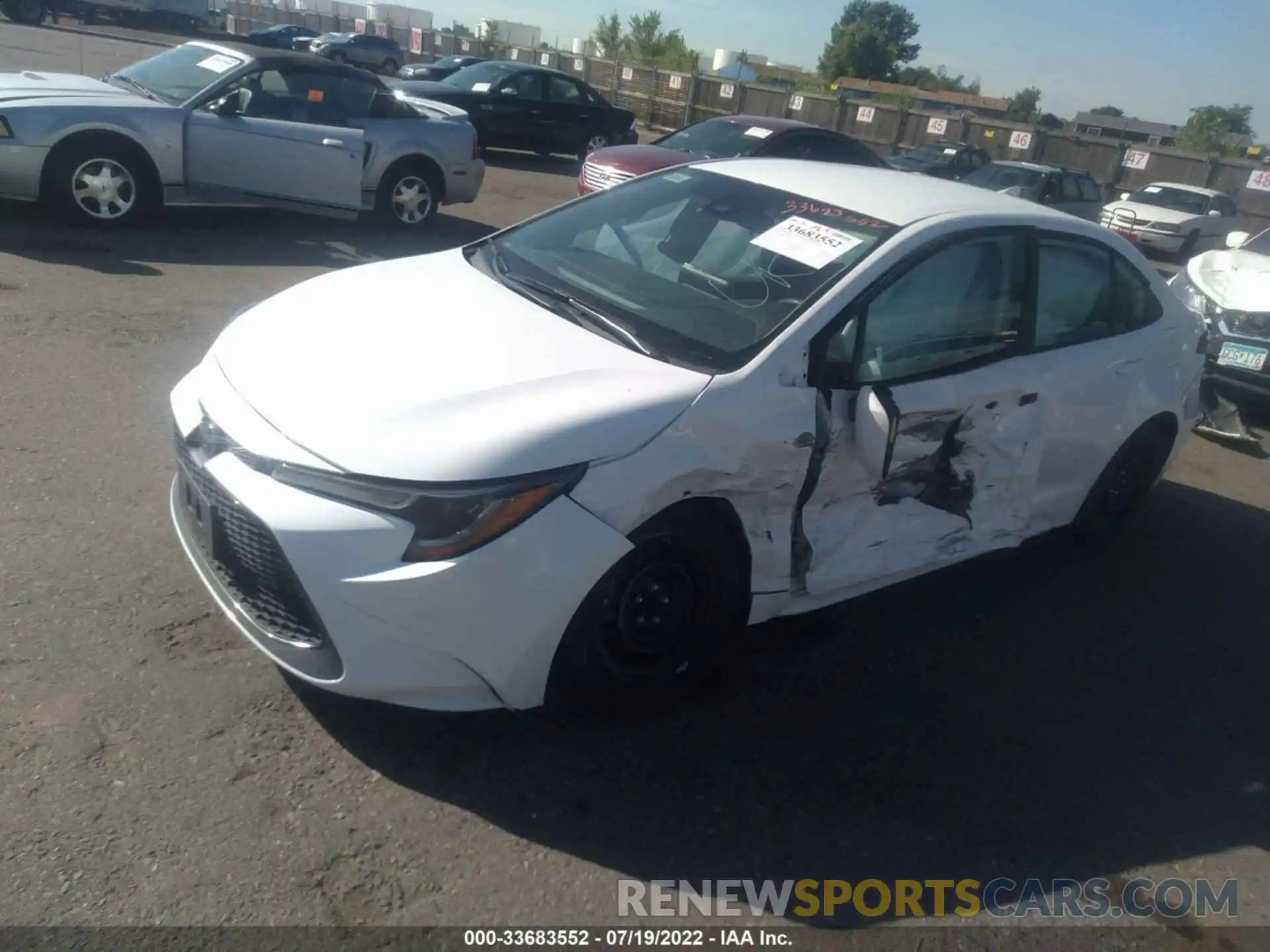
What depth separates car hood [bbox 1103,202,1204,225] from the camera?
739 inches

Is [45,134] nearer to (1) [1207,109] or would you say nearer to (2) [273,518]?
(2) [273,518]

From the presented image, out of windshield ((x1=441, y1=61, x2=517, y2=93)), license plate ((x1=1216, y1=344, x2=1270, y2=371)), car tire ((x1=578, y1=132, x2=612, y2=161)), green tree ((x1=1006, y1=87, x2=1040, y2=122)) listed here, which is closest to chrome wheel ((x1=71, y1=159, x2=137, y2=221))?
license plate ((x1=1216, y1=344, x2=1270, y2=371))

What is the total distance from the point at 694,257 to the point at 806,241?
419 millimetres

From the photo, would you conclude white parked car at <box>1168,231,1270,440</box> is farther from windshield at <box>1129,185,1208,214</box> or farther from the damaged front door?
windshield at <box>1129,185,1208,214</box>

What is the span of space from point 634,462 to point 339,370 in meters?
0.93

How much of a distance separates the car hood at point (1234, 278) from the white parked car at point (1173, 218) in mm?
10194

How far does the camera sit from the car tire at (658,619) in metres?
3.00

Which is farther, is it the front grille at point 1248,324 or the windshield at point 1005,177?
the windshield at point 1005,177

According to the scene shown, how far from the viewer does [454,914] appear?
8.42 feet

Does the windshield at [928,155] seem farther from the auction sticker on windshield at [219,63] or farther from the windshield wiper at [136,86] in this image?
the windshield wiper at [136,86]

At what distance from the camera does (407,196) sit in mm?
10133

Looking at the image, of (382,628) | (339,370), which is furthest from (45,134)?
(382,628)

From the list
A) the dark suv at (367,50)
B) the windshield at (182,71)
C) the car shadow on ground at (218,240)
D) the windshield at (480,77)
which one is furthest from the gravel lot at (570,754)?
the dark suv at (367,50)

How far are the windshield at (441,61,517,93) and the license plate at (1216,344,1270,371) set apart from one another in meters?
13.3
